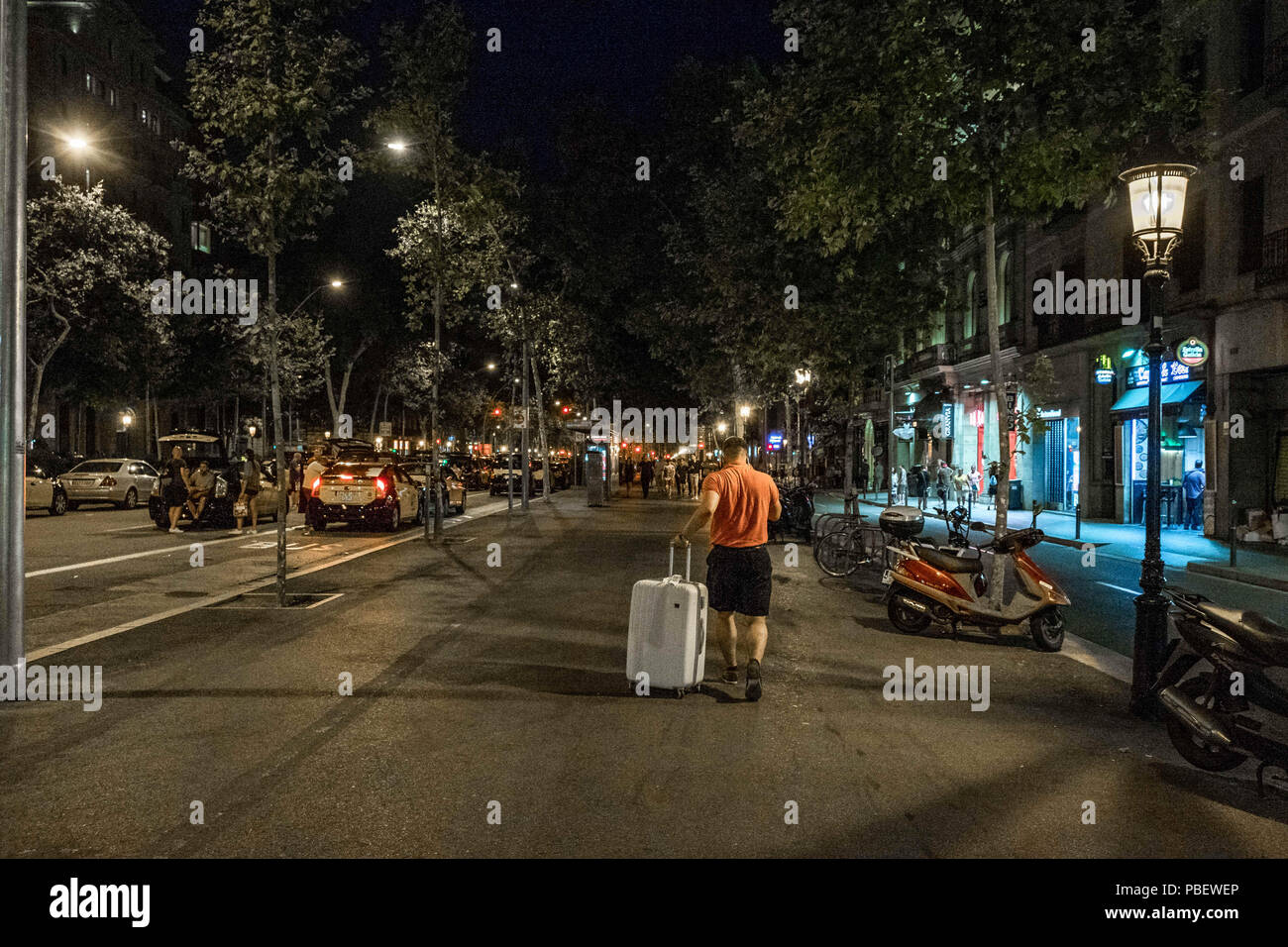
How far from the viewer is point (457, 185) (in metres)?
20.4

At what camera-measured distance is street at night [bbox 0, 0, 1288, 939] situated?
4.70 metres

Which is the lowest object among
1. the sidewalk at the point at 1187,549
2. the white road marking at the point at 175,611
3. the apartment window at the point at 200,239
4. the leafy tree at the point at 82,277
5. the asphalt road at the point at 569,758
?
the sidewalk at the point at 1187,549

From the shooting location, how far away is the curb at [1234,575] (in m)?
13.9

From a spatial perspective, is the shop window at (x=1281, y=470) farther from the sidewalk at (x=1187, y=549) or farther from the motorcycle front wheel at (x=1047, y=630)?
the motorcycle front wheel at (x=1047, y=630)

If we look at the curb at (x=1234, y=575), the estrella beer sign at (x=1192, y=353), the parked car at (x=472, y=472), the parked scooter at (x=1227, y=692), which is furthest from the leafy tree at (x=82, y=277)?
the parked scooter at (x=1227, y=692)

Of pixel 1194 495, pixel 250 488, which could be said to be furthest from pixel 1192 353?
pixel 250 488

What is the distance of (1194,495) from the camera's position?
2177cm

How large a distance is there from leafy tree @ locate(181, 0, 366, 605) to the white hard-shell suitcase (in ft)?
19.1

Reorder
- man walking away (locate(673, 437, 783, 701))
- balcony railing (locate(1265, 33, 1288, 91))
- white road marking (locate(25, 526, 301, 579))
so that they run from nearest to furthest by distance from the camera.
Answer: man walking away (locate(673, 437, 783, 701)), white road marking (locate(25, 526, 301, 579)), balcony railing (locate(1265, 33, 1288, 91))

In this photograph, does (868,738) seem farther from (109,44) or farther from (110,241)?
(109,44)

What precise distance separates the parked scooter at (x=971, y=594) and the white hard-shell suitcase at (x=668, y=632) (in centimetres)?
357

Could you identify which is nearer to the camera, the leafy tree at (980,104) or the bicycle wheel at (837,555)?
the leafy tree at (980,104)

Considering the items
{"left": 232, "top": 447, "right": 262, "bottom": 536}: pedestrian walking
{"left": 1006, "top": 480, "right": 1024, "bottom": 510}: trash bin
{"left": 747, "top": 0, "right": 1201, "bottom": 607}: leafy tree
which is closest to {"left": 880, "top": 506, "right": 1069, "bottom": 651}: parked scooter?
{"left": 747, "top": 0, "right": 1201, "bottom": 607}: leafy tree

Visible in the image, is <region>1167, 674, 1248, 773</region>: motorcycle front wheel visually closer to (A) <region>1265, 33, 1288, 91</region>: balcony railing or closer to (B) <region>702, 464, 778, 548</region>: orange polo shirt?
(B) <region>702, 464, 778, 548</region>: orange polo shirt
